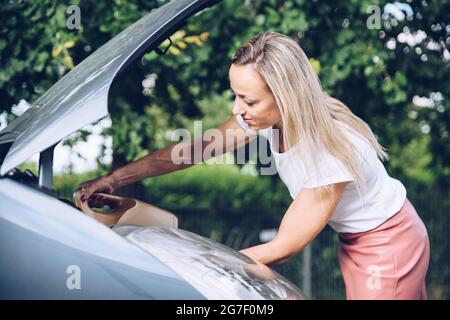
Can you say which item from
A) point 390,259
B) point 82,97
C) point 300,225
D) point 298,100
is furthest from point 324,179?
point 82,97

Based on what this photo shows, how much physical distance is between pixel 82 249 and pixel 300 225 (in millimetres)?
658

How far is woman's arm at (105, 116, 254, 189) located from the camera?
2594 millimetres

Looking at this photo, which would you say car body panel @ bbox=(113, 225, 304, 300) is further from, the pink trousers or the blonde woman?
the pink trousers

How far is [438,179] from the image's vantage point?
748 cm

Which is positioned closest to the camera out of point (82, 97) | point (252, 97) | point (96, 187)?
point (82, 97)

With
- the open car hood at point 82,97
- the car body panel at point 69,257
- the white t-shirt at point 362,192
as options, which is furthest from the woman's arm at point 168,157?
the car body panel at point 69,257

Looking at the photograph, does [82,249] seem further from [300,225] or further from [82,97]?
[300,225]

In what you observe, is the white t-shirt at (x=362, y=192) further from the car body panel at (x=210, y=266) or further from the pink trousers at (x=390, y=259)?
the car body panel at (x=210, y=266)

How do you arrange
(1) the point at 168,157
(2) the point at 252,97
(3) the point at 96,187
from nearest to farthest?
(2) the point at 252,97
(3) the point at 96,187
(1) the point at 168,157

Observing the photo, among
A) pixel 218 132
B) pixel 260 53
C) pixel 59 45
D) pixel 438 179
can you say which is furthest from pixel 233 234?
pixel 260 53

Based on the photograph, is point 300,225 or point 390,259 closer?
point 300,225

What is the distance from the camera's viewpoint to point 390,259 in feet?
7.64
